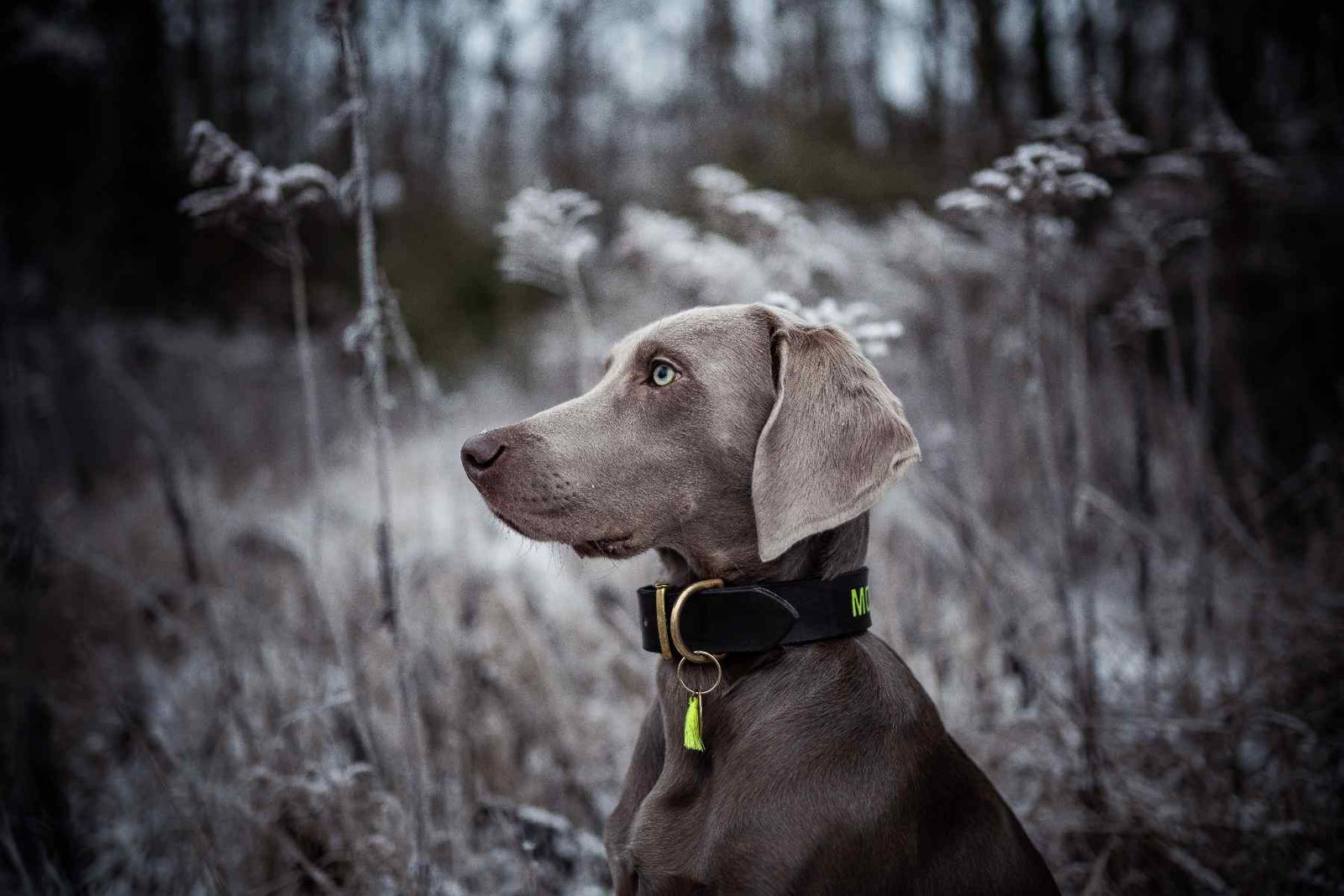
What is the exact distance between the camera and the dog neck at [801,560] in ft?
5.67

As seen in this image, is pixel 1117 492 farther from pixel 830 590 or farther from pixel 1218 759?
pixel 830 590

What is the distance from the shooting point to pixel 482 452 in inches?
65.4

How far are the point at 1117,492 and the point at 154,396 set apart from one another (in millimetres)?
10694

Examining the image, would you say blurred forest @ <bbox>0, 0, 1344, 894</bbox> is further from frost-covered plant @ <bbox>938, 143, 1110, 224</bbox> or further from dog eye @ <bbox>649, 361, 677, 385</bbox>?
dog eye @ <bbox>649, 361, 677, 385</bbox>

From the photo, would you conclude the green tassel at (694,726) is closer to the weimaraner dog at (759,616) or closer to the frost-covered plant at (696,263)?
the weimaraner dog at (759,616)

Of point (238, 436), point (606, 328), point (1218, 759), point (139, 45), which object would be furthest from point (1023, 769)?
point (139, 45)

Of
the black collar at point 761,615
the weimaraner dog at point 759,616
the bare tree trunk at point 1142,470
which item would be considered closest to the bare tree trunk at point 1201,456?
the bare tree trunk at point 1142,470

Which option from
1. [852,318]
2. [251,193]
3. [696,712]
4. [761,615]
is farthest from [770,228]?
[696,712]

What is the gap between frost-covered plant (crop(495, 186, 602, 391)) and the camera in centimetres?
286

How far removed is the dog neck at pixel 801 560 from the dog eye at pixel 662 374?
39 cm

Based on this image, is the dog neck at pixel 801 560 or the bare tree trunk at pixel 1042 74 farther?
the bare tree trunk at pixel 1042 74

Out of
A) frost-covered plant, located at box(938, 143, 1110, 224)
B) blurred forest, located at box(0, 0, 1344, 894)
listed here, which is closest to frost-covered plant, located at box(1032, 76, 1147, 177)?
blurred forest, located at box(0, 0, 1344, 894)

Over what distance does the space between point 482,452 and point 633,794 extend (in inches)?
31.5

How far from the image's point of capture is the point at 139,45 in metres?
12.0
